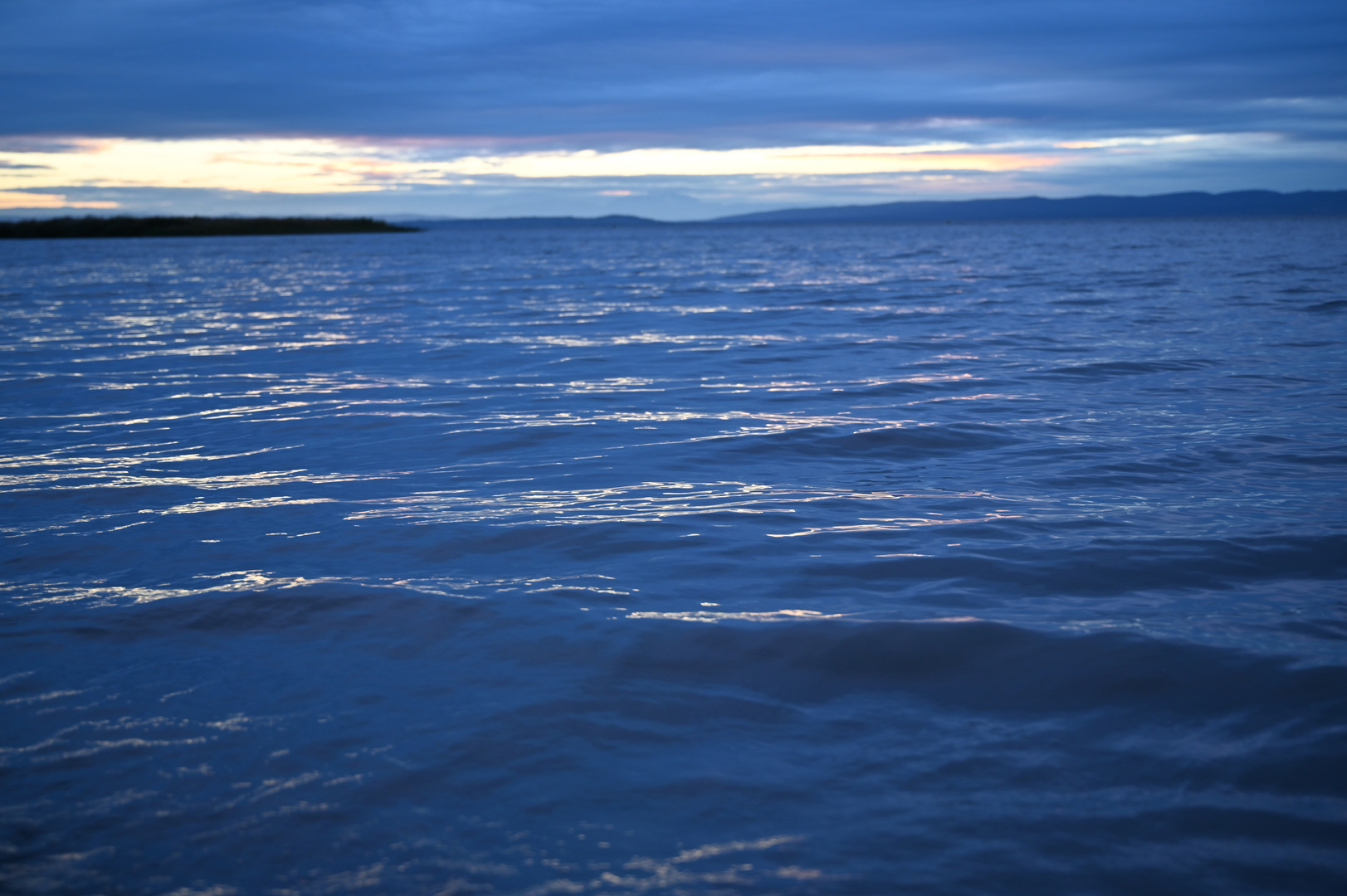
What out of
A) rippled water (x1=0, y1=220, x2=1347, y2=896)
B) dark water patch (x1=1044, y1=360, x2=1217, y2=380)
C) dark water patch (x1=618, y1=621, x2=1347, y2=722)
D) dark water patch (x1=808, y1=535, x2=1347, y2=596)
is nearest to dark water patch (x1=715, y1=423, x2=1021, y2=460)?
rippled water (x1=0, y1=220, x2=1347, y2=896)

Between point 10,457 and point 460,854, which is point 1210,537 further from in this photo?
point 10,457

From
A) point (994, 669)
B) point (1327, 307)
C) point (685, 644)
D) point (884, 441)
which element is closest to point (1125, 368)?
point (884, 441)

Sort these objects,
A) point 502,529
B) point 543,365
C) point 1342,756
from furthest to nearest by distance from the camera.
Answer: point 543,365 → point 502,529 → point 1342,756

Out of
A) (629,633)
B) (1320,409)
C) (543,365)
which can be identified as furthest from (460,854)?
(543,365)

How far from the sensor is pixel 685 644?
366 cm

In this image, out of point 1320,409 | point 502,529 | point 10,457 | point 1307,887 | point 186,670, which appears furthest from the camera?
point 1320,409

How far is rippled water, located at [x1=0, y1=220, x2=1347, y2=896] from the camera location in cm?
249

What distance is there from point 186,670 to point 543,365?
28.7 ft

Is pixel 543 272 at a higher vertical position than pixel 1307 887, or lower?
higher

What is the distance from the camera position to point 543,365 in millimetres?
12070

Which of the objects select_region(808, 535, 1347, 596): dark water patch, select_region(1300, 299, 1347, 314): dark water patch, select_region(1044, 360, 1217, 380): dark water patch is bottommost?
select_region(808, 535, 1347, 596): dark water patch

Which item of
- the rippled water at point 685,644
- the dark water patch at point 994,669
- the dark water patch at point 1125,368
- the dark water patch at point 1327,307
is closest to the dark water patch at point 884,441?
the rippled water at point 685,644

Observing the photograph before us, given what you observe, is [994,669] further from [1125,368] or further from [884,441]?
[1125,368]

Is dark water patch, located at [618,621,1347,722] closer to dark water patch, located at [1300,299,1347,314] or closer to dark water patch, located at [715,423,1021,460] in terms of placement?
dark water patch, located at [715,423,1021,460]
